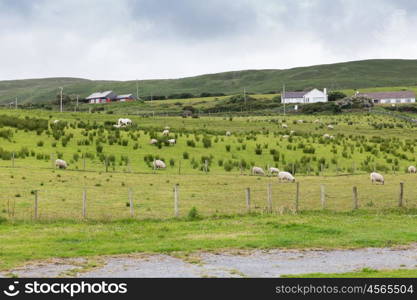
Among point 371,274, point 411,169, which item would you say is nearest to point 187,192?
point 371,274

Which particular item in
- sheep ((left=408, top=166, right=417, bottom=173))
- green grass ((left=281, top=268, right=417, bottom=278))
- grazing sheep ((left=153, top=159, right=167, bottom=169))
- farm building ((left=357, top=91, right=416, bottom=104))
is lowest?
green grass ((left=281, top=268, right=417, bottom=278))

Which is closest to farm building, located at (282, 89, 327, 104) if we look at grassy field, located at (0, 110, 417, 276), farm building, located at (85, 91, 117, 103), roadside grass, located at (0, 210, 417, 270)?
farm building, located at (85, 91, 117, 103)

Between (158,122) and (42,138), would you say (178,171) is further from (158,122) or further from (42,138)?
(158,122)

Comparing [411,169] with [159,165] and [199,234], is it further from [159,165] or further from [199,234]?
[199,234]

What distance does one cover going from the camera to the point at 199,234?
2388 centimetres

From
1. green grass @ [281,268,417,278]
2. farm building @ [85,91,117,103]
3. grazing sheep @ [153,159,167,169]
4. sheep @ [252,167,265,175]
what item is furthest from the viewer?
farm building @ [85,91,117,103]

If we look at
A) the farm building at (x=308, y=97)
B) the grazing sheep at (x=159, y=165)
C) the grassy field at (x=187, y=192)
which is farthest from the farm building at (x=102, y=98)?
the grazing sheep at (x=159, y=165)

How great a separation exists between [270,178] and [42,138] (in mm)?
21416

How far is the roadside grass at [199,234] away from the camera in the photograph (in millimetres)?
20953

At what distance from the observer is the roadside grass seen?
20953 mm

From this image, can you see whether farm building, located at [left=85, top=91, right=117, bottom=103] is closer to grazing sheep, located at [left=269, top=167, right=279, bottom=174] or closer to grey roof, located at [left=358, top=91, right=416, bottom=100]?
grey roof, located at [left=358, top=91, right=416, bottom=100]

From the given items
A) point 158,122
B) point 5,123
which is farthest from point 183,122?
point 5,123

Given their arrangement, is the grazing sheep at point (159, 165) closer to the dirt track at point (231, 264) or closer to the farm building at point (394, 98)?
the dirt track at point (231, 264)

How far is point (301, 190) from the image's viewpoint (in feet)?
123
